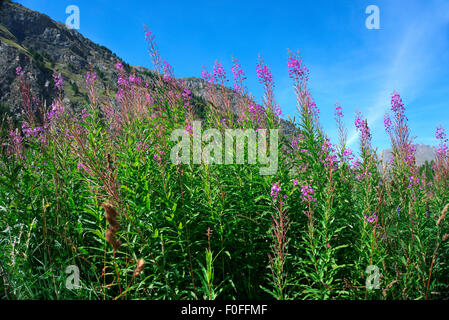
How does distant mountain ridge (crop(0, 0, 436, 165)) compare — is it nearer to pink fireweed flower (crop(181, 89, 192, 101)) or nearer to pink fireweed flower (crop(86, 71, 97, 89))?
pink fireweed flower (crop(86, 71, 97, 89))

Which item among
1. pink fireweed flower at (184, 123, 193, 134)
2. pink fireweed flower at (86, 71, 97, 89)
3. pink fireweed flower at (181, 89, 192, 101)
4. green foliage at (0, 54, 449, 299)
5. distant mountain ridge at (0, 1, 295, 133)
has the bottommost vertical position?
green foliage at (0, 54, 449, 299)

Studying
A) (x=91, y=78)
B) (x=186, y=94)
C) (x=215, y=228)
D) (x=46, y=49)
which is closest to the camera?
(x=215, y=228)

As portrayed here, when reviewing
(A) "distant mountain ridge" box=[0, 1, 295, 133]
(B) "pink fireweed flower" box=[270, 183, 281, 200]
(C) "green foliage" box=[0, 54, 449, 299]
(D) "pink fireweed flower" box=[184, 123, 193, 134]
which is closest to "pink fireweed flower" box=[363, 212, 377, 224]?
(C) "green foliage" box=[0, 54, 449, 299]

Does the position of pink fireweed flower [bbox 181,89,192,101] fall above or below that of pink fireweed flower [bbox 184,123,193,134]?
above

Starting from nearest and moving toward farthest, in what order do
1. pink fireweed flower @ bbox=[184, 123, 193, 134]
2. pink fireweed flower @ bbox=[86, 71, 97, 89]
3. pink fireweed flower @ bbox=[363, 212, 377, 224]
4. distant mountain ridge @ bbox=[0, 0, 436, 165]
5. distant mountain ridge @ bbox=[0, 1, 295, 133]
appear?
pink fireweed flower @ bbox=[363, 212, 377, 224] < pink fireweed flower @ bbox=[184, 123, 193, 134] < pink fireweed flower @ bbox=[86, 71, 97, 89] < distant mountain ridge @ bbox=[0, 1, 295, 133] < distant mountain ridge @ bbox=[0, 0, 436, 165]

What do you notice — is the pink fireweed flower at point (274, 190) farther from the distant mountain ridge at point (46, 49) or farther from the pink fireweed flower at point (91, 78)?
the distant mountain ridge at point (46, 49)

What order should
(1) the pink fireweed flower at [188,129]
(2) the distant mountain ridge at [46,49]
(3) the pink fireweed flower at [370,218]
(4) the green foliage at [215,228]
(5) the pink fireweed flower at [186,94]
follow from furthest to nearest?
1. (2) the distant mountain ridge at [46,49]
2. (5) the pink fireweed flower at [186,94]
3. (1) the pink fireweed flower at [188,129]
4. (3) the pink fireweed flower at [370,218]
5. (4) the green foliage at [215,228]

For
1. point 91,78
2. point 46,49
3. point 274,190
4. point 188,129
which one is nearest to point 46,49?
point 46,49

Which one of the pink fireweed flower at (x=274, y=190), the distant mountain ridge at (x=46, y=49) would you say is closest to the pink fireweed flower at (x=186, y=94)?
the pink fireweed flower at (x=274, y=190)

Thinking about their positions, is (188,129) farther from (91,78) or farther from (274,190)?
(91,78)

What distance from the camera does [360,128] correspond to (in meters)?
4.05
